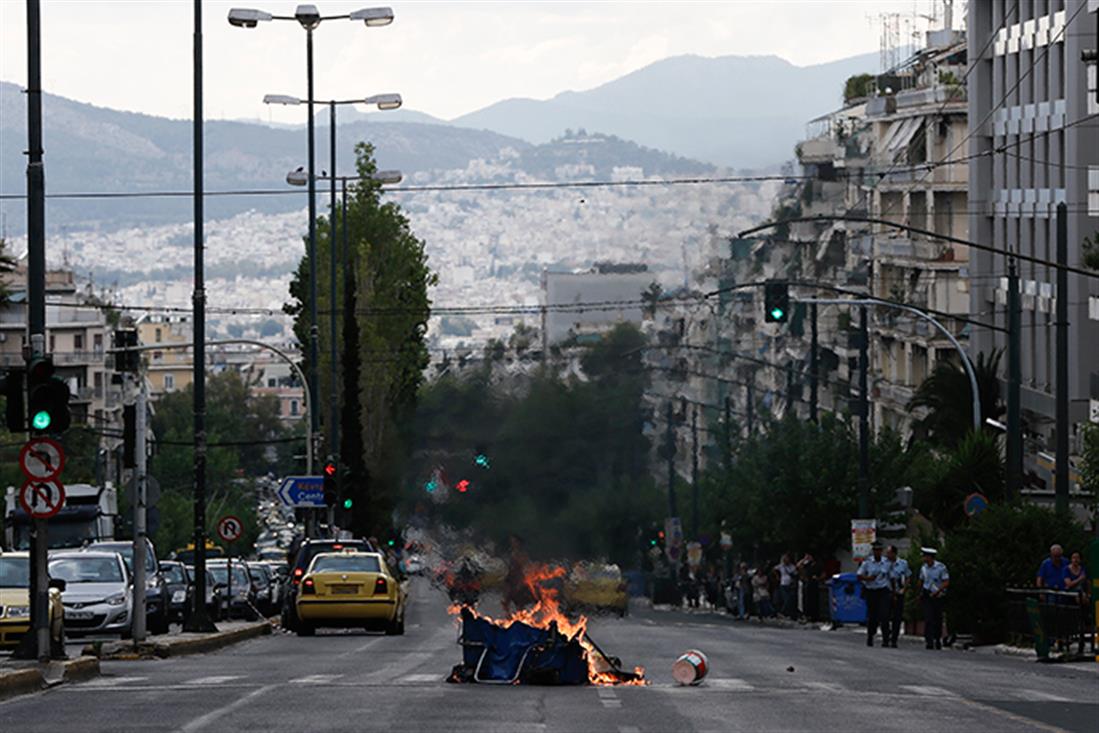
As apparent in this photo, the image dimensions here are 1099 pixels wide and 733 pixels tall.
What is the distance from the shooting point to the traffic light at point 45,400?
87.0ft

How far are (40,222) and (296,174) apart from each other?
33.9 metres

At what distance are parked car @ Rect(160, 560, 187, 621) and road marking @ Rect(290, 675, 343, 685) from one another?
1973cm

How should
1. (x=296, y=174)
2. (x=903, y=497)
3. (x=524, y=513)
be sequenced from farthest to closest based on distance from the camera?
(x=296, y=174), (x=903, y=497), (x=524, y=513)

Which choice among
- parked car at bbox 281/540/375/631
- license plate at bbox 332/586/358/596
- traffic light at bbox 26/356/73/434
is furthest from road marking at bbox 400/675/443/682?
parked car at bbox 281/540/375/631

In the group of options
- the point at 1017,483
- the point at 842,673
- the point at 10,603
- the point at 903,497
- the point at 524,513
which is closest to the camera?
the point at 524,513

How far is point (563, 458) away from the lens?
25156 mm

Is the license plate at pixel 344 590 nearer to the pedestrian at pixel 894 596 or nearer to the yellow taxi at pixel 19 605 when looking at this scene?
the yellow taxi at pixel 19 605

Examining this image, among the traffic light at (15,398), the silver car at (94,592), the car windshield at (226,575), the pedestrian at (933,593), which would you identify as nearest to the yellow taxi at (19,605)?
the silver car at (94,592)

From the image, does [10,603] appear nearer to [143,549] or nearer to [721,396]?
[143,549]

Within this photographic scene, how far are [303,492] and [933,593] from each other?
925 inches

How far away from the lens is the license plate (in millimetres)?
38750

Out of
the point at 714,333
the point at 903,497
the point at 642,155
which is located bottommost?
the point at 903,497

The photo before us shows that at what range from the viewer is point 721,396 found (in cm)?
3716

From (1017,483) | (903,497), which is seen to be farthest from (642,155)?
(903,497)
